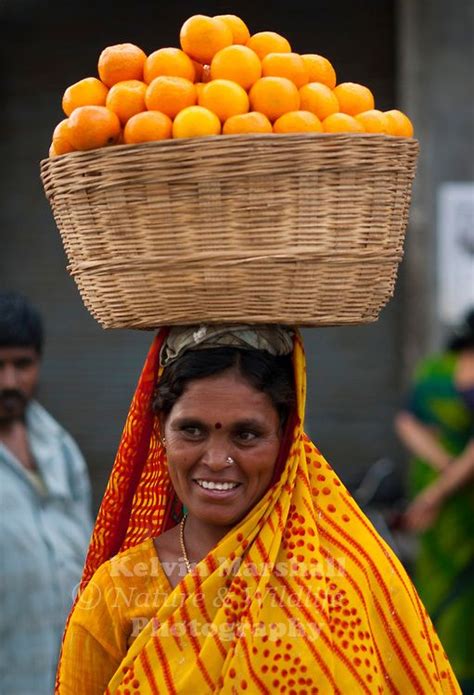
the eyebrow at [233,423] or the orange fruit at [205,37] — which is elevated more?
the orange fruit at [205,37]

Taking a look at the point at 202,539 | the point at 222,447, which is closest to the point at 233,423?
the point at 222,447

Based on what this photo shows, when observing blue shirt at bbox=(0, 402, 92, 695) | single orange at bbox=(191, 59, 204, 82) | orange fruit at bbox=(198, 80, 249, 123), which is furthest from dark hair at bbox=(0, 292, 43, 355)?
orange fruit at bbox=(198, 80, 249, 123)

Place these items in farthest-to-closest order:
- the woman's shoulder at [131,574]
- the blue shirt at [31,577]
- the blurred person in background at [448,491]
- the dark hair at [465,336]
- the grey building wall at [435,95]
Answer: the grey building wall at [435,95] → the dark hair at [465,336] → the blurred person in background at [448,491] → the blue shirt at [31,577] → the woman's shoulder at [131,574]

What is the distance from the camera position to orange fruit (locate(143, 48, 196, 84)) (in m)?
2.34

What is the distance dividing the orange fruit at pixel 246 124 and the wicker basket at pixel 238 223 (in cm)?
4

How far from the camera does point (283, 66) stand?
2.35 m

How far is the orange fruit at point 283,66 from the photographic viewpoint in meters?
2.35

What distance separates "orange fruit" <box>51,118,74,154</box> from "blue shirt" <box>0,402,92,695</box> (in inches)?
73.7

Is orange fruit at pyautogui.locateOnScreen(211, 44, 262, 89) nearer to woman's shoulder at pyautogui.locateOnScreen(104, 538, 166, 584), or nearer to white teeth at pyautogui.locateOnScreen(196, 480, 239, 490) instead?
white teeth at pyautogui.locateOnScreen(196, 480, 239, 490)

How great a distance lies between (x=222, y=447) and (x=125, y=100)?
2.18 ft

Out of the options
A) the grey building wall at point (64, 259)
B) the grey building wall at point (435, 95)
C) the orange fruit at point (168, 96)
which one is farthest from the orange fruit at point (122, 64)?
the grey building wall at point (64, 259)

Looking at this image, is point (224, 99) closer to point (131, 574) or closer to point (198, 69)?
point (198, 69)

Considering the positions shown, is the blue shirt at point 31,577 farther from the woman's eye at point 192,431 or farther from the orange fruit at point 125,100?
the orange fruit at point 125,100

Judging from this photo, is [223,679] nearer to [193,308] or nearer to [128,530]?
[128,530]
